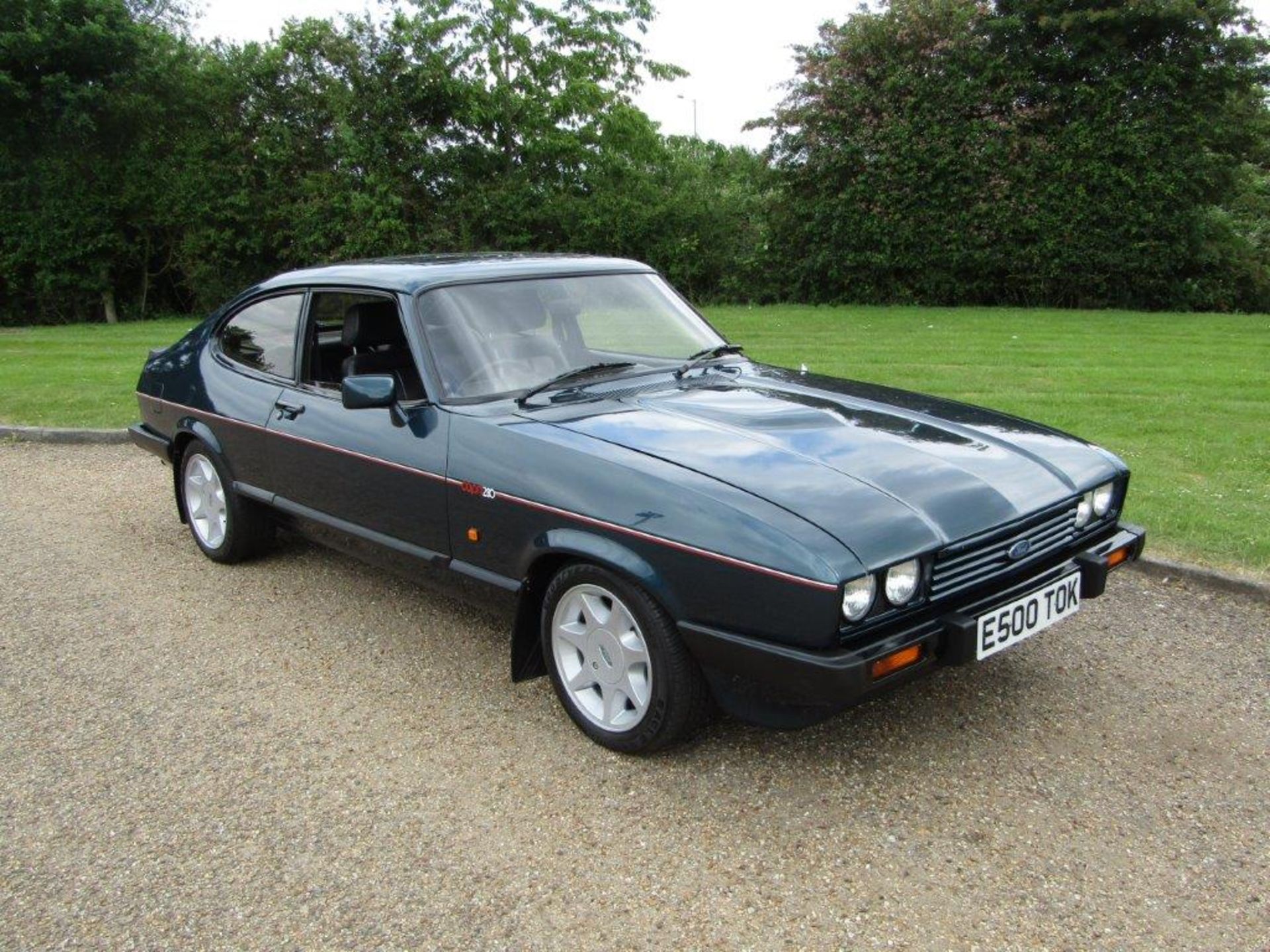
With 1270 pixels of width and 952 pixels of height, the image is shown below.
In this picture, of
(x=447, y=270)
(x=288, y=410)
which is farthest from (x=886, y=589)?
(x=288, y=410)

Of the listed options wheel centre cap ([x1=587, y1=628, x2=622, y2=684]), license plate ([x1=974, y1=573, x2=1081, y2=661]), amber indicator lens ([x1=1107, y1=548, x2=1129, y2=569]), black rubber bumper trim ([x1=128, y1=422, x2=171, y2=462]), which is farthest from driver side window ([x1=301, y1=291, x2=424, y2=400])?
amber indicator lens ([x1=1107, y1=548, x2=1129, y2=569])

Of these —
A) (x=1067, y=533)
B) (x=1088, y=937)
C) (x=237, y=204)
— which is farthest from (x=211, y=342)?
(x=237, y=204)

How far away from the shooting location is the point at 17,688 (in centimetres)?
400

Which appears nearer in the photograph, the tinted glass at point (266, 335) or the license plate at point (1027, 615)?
the license plate at point (1027, 615)

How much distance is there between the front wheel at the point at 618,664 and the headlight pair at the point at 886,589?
1.81 feet

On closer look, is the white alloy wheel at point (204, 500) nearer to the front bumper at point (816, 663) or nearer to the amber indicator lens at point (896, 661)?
the front bumper at point (816, 663)

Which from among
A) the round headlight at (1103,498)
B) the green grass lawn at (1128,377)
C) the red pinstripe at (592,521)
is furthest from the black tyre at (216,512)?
the green grass lawn at (1128,377)

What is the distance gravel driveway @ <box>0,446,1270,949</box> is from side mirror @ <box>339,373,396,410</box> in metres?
1.07

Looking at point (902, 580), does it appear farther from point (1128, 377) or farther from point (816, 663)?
point (1128, 377)

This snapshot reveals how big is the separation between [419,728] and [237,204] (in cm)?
1870

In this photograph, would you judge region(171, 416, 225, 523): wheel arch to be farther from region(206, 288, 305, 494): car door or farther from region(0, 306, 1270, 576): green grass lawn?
region(0, 306, 1270, 576): green grass lawn

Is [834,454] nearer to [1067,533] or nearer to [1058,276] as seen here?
[1067,533]

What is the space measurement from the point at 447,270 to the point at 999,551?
2.47 metres

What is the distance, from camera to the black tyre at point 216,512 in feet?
16.7
